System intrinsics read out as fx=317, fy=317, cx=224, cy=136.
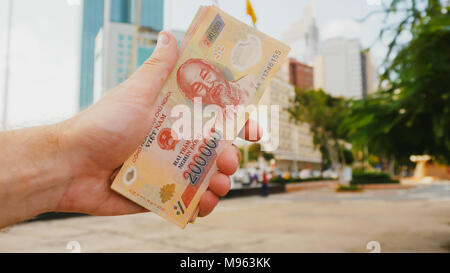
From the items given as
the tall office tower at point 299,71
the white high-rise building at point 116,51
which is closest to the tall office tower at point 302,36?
the tall office tower at point 299,71

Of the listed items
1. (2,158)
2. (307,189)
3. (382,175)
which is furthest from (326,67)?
(382,175)

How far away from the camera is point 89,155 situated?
4.38 ft

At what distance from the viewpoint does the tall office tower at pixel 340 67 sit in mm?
4258

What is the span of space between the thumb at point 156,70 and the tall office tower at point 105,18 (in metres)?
1.16

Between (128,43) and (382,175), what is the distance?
1751cm

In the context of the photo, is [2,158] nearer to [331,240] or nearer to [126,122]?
[126,122]

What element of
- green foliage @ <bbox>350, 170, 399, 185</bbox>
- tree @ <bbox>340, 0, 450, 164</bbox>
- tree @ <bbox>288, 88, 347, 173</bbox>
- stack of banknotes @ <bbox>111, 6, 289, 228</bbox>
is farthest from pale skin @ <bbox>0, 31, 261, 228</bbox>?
green foliage @ <bbox>350, 170, 399, 185</bbox>

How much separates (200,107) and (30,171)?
2.27 feet

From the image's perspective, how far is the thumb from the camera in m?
1.31

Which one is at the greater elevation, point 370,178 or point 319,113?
point 319,113

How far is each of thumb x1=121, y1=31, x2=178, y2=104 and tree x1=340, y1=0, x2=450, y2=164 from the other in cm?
236

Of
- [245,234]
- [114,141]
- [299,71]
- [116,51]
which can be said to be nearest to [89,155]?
[114,141]
